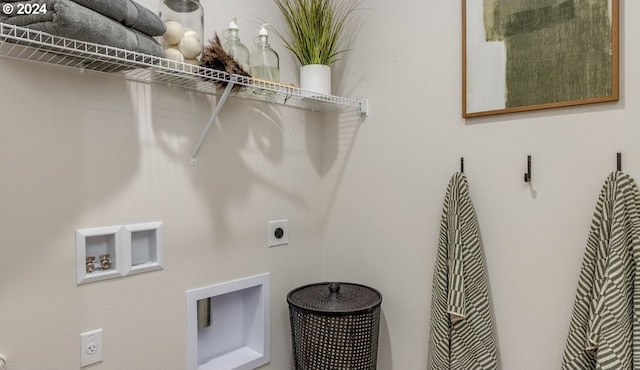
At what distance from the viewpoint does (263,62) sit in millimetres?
1308

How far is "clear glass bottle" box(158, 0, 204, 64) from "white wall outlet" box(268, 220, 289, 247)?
2.12ft

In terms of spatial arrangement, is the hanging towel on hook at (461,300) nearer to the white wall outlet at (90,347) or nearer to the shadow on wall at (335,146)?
the shadow on wall at (335,146)

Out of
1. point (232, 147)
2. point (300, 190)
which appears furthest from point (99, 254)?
point (300, 190)

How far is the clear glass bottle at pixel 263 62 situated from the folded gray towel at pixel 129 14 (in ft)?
1.11

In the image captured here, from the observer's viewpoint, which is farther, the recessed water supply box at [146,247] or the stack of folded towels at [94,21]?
the recessed water supply box at [146,247]

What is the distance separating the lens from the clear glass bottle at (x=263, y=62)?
1292mm

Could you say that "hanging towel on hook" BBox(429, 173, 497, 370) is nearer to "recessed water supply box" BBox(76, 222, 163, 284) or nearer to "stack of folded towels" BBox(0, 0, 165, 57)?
"recessed water supply box" BBox(76, 222, 163, 284)

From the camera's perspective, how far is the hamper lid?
1.28 metres

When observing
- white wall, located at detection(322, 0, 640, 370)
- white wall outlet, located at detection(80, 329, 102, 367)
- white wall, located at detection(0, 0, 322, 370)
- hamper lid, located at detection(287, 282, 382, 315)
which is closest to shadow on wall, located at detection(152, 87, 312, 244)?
white wall, located at detection(0, 0, 322, 370)

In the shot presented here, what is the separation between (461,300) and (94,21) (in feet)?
3.74

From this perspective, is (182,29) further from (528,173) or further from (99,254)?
(528,173)

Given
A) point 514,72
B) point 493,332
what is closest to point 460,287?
point 493,332

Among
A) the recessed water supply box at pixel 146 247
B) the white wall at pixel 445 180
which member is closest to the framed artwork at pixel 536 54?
the white wall at pixel 445 180

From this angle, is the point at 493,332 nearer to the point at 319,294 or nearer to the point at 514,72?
the point at 319,294
